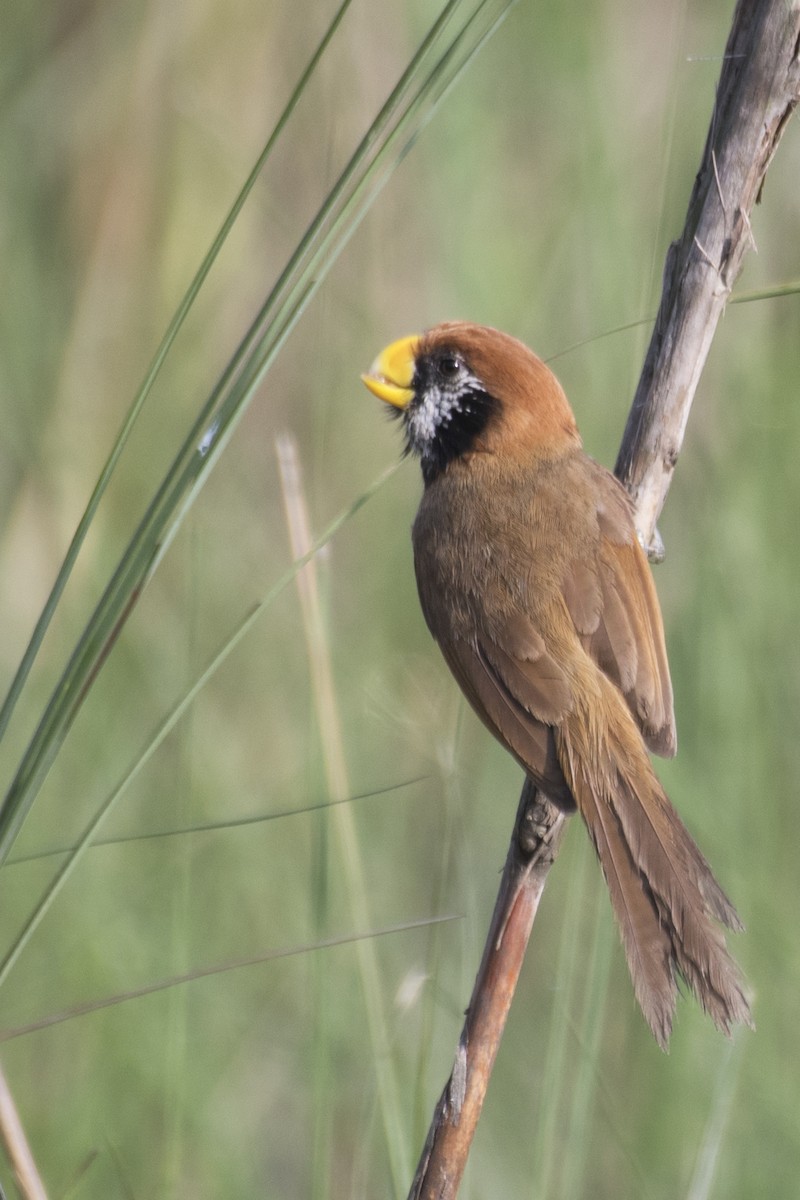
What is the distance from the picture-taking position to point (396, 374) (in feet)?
9.06

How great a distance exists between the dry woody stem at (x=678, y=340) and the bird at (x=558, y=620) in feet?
0.42

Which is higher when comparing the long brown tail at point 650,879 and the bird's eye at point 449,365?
the bird's eye at point 449,365

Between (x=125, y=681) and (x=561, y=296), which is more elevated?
(x=561, y=296)

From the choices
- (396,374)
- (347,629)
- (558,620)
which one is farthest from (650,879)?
(347,629)

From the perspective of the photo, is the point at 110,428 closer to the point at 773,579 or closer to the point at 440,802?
the point at 440,802

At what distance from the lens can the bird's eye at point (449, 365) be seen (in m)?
2.68

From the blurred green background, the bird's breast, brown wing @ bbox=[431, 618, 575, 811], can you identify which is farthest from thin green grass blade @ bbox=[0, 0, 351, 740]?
the bird's breast

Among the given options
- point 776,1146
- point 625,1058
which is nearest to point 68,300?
point 625,1058

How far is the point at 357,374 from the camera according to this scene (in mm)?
3516

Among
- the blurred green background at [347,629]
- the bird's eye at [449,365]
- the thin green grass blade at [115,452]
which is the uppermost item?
the thin green grass blade at [115,452]


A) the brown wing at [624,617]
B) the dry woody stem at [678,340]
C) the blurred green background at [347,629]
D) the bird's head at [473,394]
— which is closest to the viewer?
the dry woody stem at [678,340]

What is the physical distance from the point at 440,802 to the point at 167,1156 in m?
1.45

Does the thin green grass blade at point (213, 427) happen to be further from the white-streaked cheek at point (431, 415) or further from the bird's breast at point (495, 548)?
the white-streaked cheek at point (431, 415)

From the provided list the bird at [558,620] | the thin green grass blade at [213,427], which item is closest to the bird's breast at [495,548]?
the bird at [558,620]
